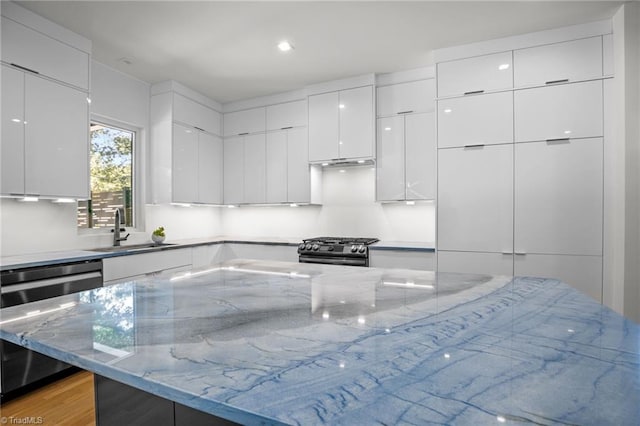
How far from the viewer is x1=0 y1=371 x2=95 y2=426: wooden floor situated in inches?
81.0

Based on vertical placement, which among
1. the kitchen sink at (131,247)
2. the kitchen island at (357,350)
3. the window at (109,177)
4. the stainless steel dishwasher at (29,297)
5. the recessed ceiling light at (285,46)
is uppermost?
the recessed ceiling light at (285,46)

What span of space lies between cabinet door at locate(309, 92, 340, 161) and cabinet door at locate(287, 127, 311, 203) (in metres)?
0.12

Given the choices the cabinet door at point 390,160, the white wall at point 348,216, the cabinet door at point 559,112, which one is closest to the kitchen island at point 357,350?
the cabinet door at point 559,112

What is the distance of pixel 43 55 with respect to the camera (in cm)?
263

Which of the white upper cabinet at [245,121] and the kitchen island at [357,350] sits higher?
the white upper cabinet at [245,121]

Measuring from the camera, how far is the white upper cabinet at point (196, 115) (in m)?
3.92

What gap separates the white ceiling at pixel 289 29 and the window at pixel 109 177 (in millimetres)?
734

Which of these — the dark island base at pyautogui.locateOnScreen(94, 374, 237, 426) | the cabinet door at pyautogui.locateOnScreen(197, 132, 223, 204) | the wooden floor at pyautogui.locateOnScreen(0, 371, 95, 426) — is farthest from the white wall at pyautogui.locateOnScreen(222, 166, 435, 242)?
the dark island base at pyautogui.locateOnScreen(94, 374, 237, 426)

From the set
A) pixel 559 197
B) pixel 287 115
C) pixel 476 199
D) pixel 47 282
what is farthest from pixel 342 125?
pixel 47 282

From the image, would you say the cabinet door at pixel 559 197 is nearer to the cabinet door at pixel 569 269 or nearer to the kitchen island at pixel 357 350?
the cabinet door at pixel 569 269

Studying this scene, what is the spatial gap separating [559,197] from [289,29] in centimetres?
271

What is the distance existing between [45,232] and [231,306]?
2.87 metres

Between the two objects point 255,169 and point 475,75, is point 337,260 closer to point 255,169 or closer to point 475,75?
point 255,169

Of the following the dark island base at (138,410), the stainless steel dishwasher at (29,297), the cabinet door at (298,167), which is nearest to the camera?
the dark island base at (138,410)
